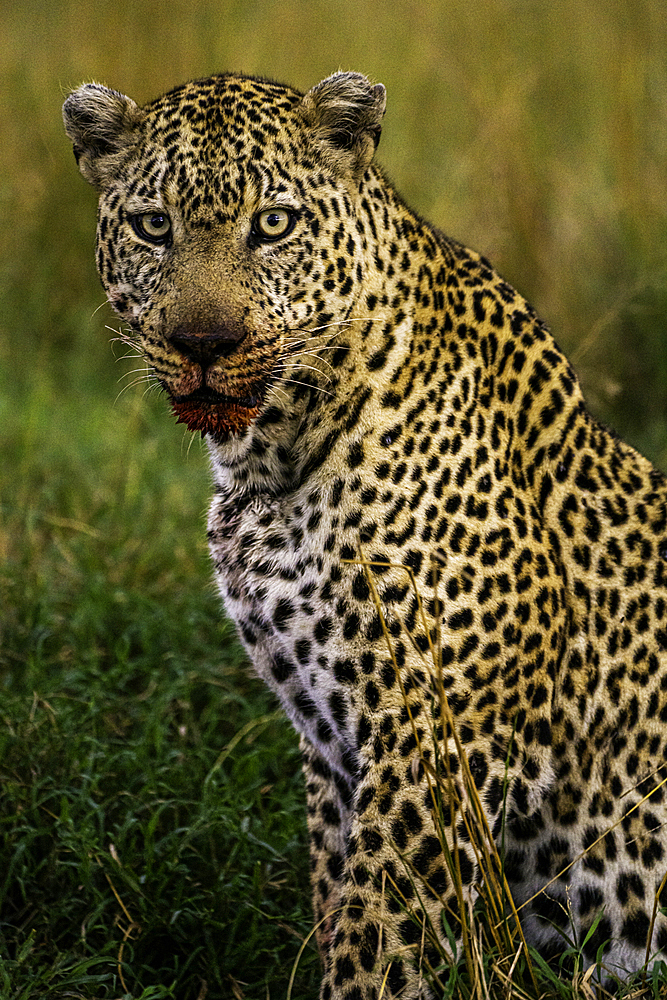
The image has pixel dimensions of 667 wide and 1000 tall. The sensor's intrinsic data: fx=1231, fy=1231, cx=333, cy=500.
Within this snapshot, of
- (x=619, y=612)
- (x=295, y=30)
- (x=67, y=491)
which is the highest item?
(x=295, y=30)

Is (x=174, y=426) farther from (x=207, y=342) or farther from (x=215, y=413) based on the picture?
(x=207, y=342)

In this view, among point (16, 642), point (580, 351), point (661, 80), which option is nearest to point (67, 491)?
point (16, 642)

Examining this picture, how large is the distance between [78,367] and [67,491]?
2038 mm

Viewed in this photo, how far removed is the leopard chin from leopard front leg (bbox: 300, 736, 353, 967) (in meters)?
1.21

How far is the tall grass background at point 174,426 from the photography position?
447 centimetres

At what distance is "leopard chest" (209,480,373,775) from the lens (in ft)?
11.9

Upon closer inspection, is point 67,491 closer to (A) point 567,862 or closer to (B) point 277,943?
(B) point 277,943

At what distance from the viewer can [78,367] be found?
8992mm

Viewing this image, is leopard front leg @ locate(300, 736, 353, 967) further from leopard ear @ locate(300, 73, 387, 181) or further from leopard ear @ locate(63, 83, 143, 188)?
leopard ear @ locate(63, 83, 143, 188)

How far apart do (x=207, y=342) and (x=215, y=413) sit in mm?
256

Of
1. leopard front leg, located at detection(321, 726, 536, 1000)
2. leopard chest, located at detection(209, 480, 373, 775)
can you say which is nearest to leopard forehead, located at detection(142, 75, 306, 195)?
leopard chest, located at detection(209, 480, 373, 775)

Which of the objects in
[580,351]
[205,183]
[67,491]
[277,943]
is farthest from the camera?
[67,491]

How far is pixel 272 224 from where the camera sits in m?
3.70

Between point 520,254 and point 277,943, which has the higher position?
point 520,254
